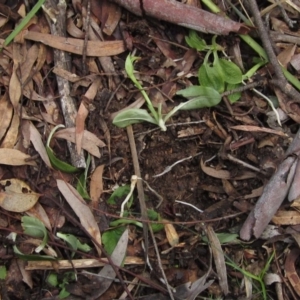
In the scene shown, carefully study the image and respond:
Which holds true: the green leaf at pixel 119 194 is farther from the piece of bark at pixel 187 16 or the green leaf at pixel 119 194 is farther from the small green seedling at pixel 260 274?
the piece of bark at pixel 187 16

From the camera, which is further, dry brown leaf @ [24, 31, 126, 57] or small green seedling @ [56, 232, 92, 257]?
dry brown leaf @ [24, 31, 126, 57]

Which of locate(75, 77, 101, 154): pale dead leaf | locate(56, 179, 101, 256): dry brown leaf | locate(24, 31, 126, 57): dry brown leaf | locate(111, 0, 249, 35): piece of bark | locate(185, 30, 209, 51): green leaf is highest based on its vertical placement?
locate(111, 0, 249, 35): piece of bark

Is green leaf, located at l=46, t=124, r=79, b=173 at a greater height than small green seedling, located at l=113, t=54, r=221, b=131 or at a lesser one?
lesser

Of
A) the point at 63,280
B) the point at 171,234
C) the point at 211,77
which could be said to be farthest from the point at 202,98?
the point at 63,280

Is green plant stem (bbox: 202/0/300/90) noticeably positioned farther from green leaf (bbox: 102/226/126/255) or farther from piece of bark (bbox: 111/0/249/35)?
green leaf (bbox: 102/226/126/255)

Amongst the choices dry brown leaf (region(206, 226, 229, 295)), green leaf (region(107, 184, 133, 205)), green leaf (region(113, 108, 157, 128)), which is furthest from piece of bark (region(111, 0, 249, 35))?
dry brown leaf (region(206, 226, 229, 295))

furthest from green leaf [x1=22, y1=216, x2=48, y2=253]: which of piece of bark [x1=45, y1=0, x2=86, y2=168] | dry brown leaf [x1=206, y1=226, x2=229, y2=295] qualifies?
dry brown leaf [x1=206, y1=226, x2=229, y2=295]

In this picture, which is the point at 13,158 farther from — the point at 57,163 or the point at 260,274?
the point at 260,274
